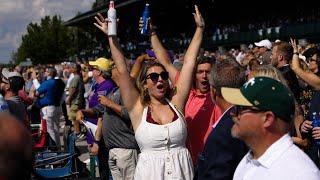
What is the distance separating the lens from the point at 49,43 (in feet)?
339

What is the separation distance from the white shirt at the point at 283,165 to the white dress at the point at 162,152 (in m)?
1.72

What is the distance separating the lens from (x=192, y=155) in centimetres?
525

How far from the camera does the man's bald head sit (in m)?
1.89

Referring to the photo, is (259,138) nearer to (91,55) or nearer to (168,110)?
(168,110)

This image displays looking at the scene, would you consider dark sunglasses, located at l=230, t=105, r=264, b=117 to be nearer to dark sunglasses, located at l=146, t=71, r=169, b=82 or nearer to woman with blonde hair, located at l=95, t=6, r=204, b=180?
woman with blonde hair, located at l=95, t=6, r=204, b=180

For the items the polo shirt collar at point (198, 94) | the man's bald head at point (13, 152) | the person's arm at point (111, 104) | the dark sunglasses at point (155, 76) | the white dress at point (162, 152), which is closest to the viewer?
the man's bald head at point (13, 152)

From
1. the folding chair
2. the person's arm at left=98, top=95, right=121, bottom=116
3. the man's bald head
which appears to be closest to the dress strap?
the person's arm at left=98, top=95, right=121, bottom=116

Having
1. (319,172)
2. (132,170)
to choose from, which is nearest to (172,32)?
(132,170)

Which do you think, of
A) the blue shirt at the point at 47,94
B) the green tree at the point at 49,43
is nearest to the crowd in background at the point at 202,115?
the blue shirt at the point at 47,94

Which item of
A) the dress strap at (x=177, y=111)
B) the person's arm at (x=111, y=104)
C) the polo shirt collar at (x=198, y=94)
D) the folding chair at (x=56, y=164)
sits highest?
the polo shirt collar at (x=198, y=94)

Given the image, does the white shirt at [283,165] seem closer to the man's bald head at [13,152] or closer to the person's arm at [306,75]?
the man's bald head at [13,152]

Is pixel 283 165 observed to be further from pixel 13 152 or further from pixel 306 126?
pixel 306 126

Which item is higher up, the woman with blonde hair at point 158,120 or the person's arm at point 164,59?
the person's arm at point 164,59

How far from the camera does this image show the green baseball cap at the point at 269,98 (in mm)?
2963
